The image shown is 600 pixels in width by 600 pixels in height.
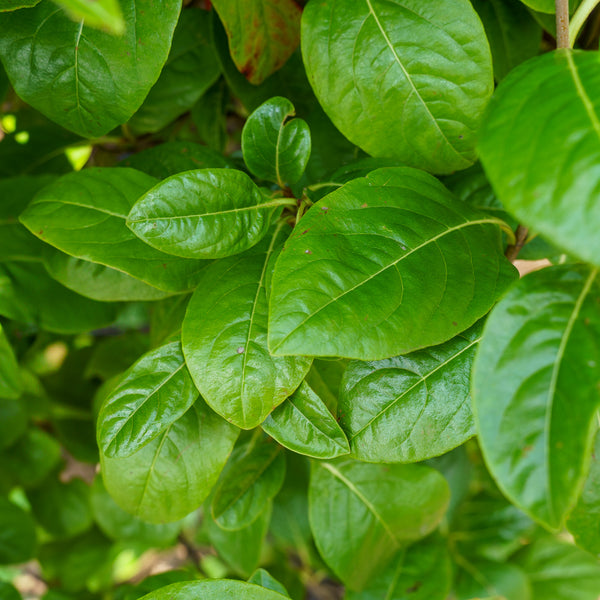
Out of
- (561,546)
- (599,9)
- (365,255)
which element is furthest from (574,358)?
(561,546)

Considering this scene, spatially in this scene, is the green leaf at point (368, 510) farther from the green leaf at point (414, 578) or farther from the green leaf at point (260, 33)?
the green leaf at point (260, 33)

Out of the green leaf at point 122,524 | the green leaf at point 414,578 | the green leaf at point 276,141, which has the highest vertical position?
the green leaf at point 276,141

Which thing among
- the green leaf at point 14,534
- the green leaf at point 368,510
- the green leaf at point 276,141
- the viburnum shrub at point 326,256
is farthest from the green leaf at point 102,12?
the green leaf at point 14,534

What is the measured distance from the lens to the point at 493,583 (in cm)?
110

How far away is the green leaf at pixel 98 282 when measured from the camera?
70 cm

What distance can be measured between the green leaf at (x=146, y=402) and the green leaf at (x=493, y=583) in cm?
81

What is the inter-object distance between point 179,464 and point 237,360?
0.20m

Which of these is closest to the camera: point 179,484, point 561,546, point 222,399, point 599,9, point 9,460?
point 222,399

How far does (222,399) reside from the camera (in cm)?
53

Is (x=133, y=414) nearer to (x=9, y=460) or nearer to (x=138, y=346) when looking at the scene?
(x=138, y=346)

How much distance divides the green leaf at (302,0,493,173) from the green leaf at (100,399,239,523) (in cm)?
36

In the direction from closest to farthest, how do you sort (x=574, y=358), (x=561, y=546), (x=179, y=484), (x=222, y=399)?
(x=574, y=358), (x=222, y=399), (x=179, y=484), (x=561, y=546)

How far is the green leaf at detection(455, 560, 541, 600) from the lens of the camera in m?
1.09

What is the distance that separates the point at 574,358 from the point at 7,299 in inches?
25.9
